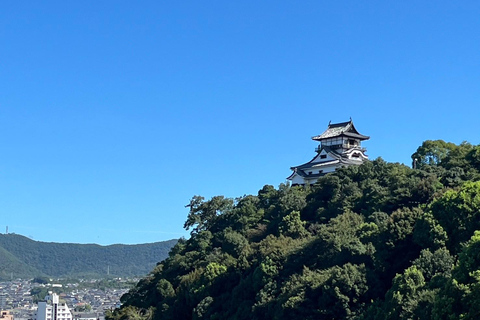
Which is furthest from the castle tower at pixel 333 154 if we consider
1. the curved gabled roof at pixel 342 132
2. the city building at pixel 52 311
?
the city building at pixel 52 311

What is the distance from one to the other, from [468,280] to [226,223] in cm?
2368

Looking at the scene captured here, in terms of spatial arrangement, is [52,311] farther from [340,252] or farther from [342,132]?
[340,252]

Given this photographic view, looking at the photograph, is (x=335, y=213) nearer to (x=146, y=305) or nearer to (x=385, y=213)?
(x=385, y=213)

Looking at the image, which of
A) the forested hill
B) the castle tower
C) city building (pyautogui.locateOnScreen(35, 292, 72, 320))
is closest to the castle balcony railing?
the castle tower

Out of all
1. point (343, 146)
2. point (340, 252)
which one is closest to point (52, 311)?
point (343, 146)

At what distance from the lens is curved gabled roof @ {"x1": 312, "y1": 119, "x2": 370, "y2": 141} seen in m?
43.7

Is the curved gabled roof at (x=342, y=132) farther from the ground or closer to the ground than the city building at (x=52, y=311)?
farther from the ground

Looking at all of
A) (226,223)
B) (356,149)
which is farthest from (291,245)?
(356,149)

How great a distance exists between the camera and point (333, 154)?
4238 cm

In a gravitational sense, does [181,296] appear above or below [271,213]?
below

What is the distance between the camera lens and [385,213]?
2942 cm

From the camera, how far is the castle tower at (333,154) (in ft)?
139

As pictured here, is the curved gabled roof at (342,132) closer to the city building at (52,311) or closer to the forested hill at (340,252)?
the forested hill at (340,252)

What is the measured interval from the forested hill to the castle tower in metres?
2.37
